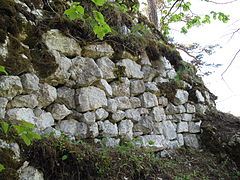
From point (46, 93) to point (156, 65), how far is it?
8.62ft

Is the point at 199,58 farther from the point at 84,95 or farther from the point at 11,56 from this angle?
the point at 11,56

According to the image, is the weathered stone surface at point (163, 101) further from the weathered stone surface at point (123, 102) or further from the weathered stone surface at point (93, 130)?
the weathered stone surface at point (93, 130)

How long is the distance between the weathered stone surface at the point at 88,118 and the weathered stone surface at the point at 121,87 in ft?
2.17

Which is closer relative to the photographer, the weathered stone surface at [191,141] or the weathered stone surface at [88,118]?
the weathered stone surface at [88,118]

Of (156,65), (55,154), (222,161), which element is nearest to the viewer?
(55,154)

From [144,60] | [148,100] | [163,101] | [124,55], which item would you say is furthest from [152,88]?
[124,55]

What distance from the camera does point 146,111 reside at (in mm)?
3545

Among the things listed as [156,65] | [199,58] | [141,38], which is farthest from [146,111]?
[199,58]

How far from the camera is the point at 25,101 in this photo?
7.32ft

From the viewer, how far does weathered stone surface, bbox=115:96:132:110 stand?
3.22 m

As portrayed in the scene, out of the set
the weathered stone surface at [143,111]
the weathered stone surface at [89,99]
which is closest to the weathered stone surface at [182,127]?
the weathered stone surface at [143,111]

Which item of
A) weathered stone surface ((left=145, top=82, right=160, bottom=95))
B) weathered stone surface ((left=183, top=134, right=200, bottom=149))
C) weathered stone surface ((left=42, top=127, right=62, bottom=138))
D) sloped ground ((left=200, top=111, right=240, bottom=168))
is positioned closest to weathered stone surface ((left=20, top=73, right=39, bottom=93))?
weathered stone surface ((left=42, top=127, right=62, bottom=138))

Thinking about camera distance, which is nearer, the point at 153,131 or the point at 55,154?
the point at 55,154

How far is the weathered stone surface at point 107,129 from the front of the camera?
283 centimetres
